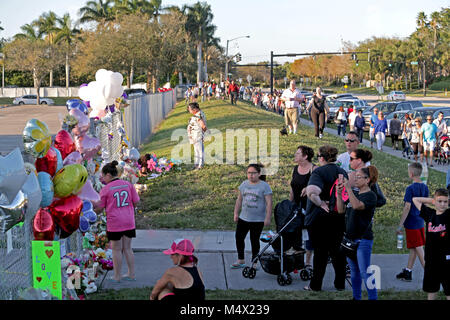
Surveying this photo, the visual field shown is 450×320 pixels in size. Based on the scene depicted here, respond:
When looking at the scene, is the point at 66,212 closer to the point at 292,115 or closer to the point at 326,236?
the point at 326,236

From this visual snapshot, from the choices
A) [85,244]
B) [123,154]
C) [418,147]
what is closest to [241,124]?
[418,147]

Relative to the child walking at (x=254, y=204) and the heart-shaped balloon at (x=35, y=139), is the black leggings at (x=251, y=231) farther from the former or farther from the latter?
the heart-shaped balloon at (x=35, y=139)

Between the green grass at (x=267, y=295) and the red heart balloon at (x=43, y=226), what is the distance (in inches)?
63.8

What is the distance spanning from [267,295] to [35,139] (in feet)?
10.7

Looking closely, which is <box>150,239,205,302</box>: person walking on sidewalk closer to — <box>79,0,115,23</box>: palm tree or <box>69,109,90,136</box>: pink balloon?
<box>69,109,90,136</box>: pink balloon

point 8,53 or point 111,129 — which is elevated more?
point 8,53

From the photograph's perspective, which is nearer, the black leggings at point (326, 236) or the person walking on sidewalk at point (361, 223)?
the person walking on sidewalk at point (361, 223)

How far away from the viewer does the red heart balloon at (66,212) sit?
531 centimetres

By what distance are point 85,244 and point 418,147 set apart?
1431 centimetres

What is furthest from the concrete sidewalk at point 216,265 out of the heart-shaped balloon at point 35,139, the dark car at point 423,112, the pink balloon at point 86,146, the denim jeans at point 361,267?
the dark car at point 423,112
